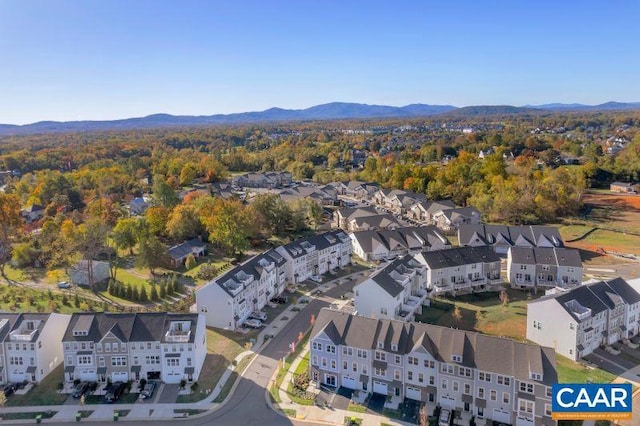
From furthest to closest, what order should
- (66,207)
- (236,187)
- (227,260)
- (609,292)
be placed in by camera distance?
(236,187) < (66,207) < (227,260) < (609,292)

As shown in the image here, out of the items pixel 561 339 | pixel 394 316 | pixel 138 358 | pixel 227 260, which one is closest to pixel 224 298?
pixel 138 358

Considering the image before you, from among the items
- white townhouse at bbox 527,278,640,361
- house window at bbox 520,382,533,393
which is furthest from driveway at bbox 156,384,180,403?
white townhouse at bbox 527,278,640,361

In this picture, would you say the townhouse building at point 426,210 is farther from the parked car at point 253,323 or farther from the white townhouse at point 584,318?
the parked car at point 253,323

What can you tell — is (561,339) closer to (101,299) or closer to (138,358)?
(138,358)

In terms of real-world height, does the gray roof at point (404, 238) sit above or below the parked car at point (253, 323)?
above

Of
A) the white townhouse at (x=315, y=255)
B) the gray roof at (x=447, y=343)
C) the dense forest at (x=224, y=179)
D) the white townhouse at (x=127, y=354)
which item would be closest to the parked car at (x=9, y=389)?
the white townhouse at (x=127, y=354)
